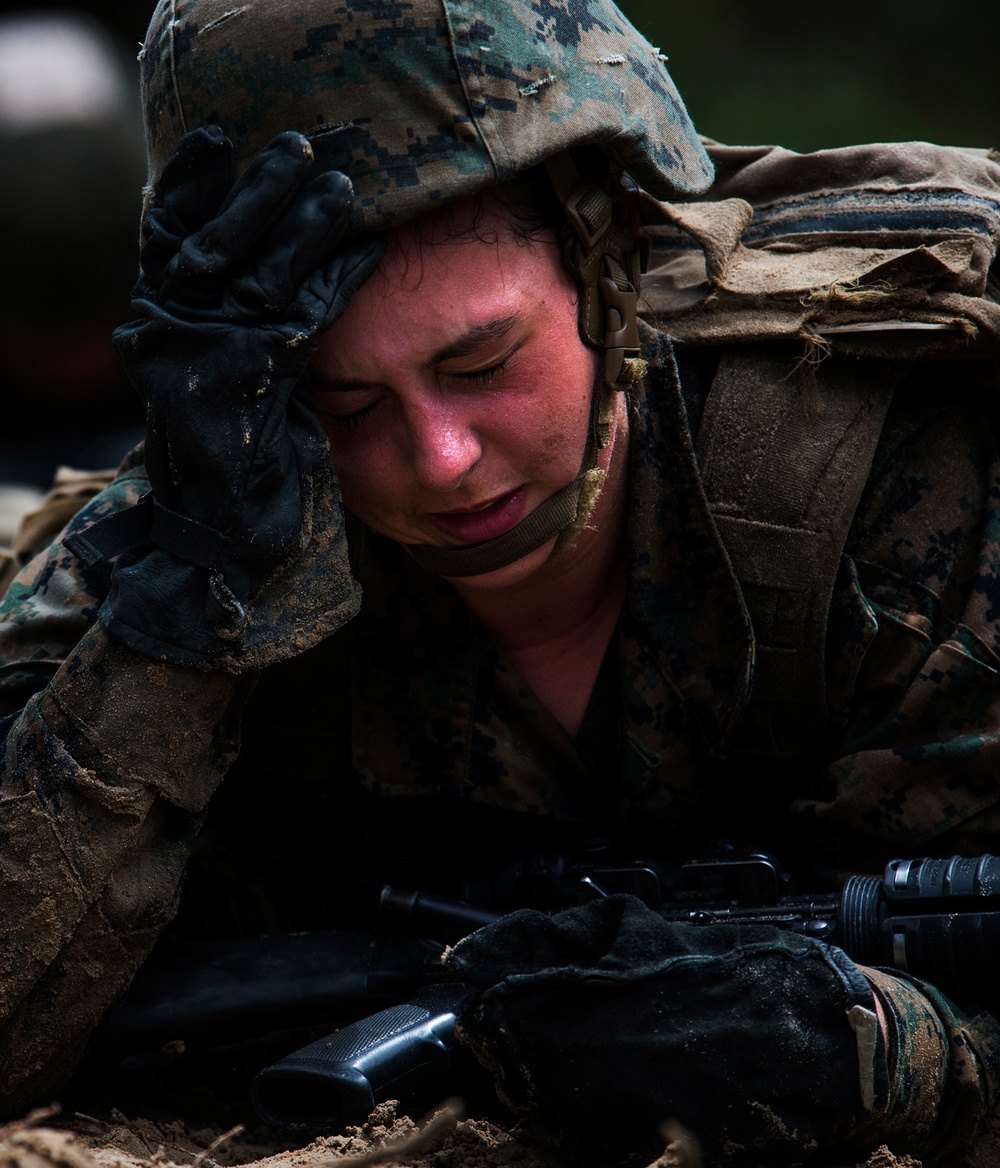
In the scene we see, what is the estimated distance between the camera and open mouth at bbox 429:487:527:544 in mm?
2176

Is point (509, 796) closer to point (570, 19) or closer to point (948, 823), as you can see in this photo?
point (948, 823)

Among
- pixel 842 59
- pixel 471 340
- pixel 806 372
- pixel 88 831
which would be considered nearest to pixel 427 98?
pixel 471 340

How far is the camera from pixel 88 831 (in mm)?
2129

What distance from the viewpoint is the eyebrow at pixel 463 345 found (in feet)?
6.51

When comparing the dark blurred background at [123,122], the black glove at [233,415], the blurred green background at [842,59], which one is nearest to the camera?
the black glove at [233,415]

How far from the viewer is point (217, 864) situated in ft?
9.67

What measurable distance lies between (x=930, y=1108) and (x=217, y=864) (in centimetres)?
156

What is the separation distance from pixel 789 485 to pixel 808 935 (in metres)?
0.70

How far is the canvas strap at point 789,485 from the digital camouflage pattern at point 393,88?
0.52 meters

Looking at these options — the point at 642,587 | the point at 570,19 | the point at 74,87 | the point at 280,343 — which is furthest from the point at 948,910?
the point at 74,87

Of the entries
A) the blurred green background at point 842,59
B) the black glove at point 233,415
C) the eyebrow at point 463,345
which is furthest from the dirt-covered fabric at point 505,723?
the blurred green background at point 842,59

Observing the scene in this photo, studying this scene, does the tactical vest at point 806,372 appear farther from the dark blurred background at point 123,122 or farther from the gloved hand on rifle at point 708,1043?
the dark blurred background at point 123,122

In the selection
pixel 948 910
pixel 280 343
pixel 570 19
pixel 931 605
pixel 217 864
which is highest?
pixel 570 19

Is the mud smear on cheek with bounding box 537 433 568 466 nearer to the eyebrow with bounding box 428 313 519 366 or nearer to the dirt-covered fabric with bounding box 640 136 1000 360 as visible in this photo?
the eyebrow with bounding box 428 313 519 366
